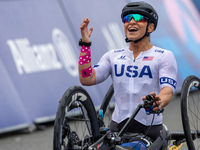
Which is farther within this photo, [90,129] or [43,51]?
[43,51]

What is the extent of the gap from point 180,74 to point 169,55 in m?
5.98

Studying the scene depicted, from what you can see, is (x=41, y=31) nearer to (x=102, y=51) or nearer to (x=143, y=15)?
(x=102, y=51)

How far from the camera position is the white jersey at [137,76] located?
11.4ft

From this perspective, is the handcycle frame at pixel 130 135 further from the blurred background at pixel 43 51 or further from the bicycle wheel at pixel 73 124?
the blurred background at pixel 43 51

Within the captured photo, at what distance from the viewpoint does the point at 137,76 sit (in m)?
3.50

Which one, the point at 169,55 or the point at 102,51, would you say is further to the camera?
the point at 102,51

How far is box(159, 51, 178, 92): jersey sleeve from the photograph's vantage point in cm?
330

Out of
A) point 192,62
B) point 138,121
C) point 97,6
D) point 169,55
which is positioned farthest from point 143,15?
point 192,62

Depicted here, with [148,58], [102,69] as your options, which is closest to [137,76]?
[148,58]

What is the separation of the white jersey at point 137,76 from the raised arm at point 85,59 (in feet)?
0.36

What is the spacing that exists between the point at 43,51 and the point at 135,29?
4.03m

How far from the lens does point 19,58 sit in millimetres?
6973

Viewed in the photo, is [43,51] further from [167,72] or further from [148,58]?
[167,72]

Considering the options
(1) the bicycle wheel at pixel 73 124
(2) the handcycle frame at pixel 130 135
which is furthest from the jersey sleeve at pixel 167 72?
(1) the bicycle wheel at pixel 73 124
